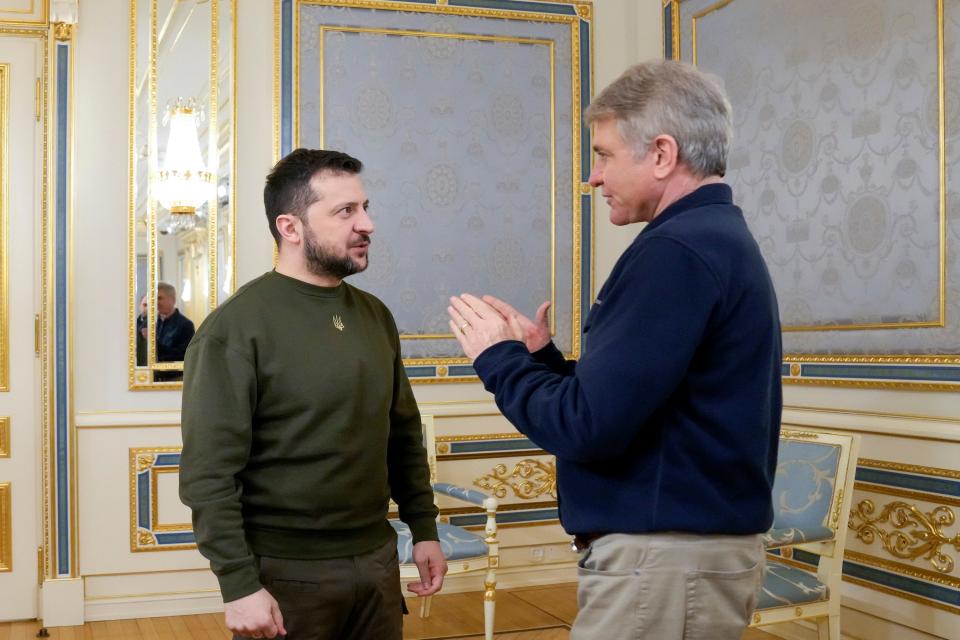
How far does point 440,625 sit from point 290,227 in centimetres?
→ 259

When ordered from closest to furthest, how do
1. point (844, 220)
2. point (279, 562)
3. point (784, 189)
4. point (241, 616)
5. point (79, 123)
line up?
point (241, 616), point (279, 562), point (844, 220), point (784, 189), point (79, 123)

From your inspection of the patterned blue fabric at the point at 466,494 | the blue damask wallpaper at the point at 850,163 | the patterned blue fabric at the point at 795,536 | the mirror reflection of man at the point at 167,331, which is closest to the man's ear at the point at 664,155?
the patterned blue fabric at the point at 795,536

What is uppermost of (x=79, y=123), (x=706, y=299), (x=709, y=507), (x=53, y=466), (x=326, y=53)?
(x=326, y=53)

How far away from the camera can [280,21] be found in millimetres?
4504

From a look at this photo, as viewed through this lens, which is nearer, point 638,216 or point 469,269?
point 638,216

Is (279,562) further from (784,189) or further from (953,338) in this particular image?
(784,189)

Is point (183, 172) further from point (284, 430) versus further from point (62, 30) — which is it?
point (284, 430)

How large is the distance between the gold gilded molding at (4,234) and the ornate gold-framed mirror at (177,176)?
49cm

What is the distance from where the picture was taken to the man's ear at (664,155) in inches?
60.1

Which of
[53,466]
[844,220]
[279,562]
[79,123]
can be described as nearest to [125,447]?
[53,466]

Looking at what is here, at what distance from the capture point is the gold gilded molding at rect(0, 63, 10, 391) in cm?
427

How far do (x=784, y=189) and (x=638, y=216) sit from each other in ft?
8.39

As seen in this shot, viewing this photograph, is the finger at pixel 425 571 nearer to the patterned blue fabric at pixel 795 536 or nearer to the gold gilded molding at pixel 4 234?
the patterned blue fabric at pixel 795 536

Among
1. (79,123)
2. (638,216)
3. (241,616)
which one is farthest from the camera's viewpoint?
(79,123)
